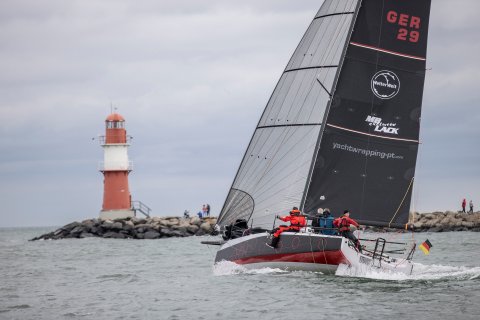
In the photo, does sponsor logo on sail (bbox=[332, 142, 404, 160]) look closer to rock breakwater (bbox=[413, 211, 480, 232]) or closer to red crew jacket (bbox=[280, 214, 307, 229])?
red crew jacket (bbox=[280, 214, 307, 229])

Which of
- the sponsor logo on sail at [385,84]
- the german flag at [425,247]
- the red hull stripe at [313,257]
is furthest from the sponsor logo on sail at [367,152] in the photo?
the red hull stripe at [313,257]

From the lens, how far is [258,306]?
17.2m

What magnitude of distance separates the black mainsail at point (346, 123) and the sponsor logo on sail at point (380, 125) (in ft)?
0.08

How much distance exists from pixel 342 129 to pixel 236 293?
17.1 ft

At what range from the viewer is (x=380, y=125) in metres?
22.4

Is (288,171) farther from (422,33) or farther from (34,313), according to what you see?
(34,313)

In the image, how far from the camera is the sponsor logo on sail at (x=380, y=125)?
878 inches

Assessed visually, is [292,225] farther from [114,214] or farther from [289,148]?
[114,214]

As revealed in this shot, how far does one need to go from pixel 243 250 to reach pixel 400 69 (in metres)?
5.80

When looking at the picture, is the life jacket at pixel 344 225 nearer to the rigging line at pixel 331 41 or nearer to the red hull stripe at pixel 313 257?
the red hull stripe at pixel 313 257

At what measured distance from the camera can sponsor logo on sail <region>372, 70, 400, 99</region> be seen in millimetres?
22359

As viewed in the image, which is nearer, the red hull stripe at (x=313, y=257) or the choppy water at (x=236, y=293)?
the choppy water at (x=236, y=293)

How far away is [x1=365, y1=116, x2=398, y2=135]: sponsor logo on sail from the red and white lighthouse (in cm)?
2910

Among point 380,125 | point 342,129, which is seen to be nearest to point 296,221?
point 342,129
